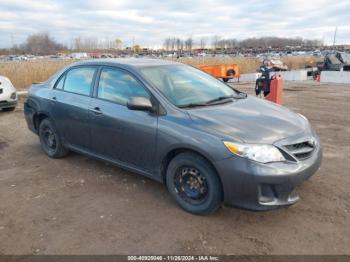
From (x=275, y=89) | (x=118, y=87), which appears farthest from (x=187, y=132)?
(x=275, y=89)

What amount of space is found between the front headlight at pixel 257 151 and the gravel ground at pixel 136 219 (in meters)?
0.74

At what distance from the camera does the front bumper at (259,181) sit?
3.00 meters

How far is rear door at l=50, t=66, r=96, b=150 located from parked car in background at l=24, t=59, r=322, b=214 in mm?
15

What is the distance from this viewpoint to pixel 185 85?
13.5 ft

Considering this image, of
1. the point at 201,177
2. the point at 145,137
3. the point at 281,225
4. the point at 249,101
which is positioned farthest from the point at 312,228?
the point at 145,137

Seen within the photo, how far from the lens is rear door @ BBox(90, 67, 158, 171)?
3.76m

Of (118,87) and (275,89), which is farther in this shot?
(275,89)

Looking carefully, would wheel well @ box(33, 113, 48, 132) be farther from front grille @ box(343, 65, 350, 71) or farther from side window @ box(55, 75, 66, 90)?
front grille @ box(343, 65, 350, 71)

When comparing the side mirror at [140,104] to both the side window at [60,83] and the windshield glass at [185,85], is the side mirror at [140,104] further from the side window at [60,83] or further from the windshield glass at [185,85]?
the side window at [60,83]

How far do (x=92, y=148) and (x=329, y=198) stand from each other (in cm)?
307

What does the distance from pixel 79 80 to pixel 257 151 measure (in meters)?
2.91

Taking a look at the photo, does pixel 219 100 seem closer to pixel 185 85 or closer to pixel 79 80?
pixel 185 85

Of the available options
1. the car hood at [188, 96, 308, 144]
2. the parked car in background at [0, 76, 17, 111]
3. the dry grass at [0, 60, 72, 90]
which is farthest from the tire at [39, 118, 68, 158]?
the dry grass at [0, 60, 72, 90]

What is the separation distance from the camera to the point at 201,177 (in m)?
3.36
